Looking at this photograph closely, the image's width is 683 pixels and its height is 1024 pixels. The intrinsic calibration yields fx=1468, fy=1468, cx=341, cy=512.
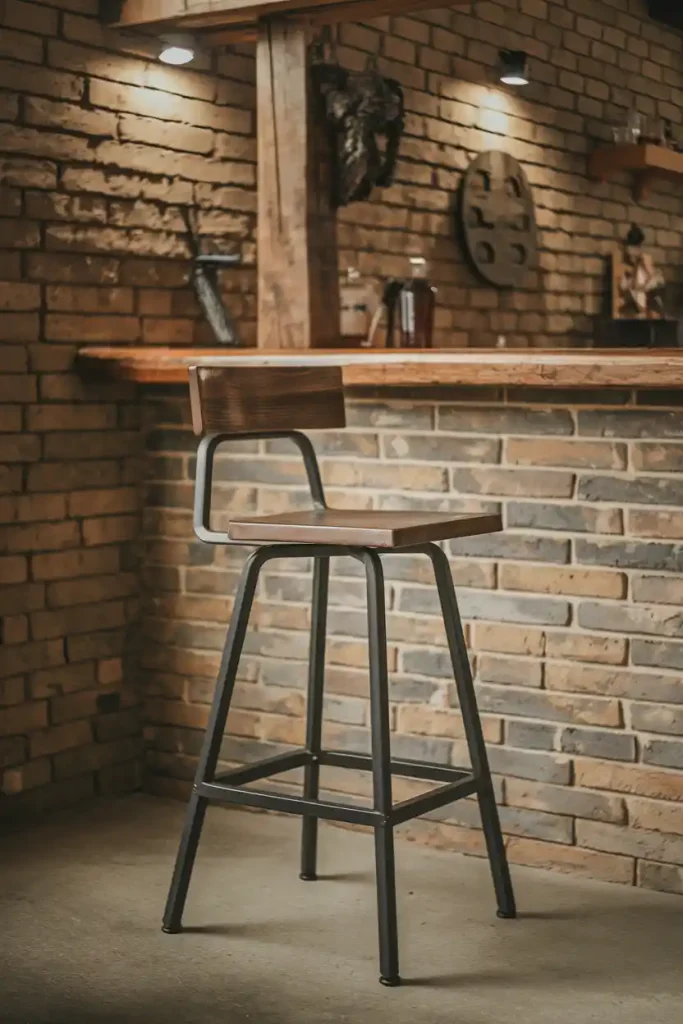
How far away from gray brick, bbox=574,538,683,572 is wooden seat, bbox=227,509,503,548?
0.32 metres

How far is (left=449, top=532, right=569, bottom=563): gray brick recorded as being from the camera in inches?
126

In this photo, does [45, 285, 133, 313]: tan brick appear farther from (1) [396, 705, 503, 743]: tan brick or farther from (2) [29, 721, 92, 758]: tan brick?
(1) [396, 705, 503, 743]: tan brick

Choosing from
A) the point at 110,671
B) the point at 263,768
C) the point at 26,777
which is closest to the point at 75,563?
the point at 110,671

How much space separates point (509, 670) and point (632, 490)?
0.50 metres

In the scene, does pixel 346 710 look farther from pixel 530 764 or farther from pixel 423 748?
pixel 530 764

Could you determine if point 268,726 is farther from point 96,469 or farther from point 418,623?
point 96,469

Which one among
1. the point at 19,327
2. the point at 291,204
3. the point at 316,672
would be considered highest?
the point at 291,204

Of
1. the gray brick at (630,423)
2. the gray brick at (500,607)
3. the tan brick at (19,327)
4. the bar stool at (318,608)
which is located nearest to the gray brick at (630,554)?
the gray brick at (500,607)

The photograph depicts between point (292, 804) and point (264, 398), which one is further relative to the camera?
point (264, 398)

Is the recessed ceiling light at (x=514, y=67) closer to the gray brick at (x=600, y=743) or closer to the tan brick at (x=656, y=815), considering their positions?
the gray brick at (x=600, y=743)

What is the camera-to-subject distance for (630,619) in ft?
10.2

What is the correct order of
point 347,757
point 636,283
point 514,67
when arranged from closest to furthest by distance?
point 347,757
point 514,67
point 636,283

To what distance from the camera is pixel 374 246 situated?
4.86 metres

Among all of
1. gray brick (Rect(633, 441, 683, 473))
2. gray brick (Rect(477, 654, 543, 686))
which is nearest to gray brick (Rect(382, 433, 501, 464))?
gray brick (Rect(633, 441, 683, 473))
